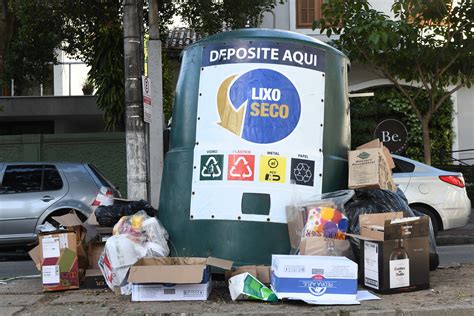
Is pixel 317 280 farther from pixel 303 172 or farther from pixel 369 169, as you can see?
pixel 369 169

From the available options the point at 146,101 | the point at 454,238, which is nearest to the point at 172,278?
the point at 146,101

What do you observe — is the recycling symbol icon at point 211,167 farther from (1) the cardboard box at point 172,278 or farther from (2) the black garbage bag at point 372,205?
(2) the black garbage bag at point 372,205

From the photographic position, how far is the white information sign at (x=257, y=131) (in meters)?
5.21

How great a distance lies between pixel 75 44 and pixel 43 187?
599 cm

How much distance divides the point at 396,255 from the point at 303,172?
113 centimetres

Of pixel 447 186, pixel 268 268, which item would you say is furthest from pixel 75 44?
pixel 268 268

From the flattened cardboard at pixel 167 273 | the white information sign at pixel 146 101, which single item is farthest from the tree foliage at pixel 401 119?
the flattened cardboard at pixel 167 273

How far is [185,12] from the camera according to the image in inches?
508

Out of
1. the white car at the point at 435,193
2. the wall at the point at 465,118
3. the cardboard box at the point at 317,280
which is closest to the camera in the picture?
the cardboard box at the point at 317,280

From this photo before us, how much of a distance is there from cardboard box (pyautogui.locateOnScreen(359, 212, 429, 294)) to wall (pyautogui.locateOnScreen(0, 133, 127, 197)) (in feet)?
32.8

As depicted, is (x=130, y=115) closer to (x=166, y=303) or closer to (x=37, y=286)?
(x=37, y=286)

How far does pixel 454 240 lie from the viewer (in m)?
10.7

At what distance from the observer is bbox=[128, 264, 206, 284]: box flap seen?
15.2ft

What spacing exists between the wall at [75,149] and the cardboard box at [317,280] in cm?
1007
